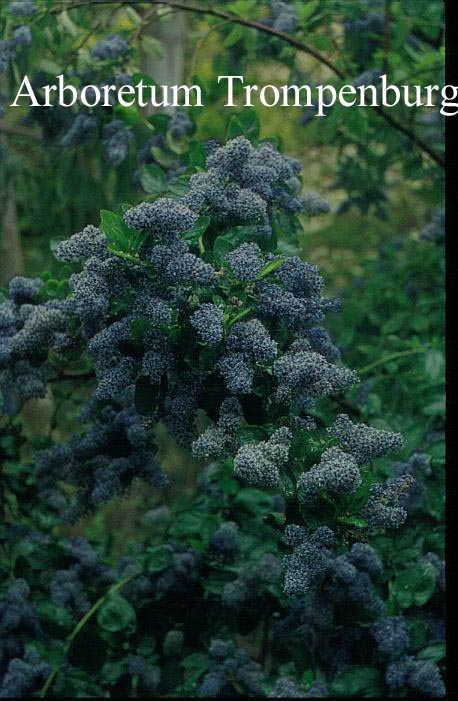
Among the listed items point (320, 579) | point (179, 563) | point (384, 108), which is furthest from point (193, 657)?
point (384, 108)

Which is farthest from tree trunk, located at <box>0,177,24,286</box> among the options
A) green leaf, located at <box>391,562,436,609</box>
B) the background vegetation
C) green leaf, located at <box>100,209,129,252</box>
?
green leaf, located at <box>100,209,129,252</box>

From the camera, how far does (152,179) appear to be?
194cm

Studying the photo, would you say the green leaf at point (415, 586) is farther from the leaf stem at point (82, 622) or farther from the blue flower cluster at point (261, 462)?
the blue flower cluster at point (261, 462)

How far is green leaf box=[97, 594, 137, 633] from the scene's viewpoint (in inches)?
83.4

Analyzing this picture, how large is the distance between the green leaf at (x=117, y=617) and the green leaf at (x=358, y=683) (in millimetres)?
498

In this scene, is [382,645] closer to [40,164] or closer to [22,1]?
[22,1]

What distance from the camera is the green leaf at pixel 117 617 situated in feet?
6.95

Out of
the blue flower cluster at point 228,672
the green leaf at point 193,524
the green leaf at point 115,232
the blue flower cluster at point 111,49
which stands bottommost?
the blue flower cluster at point 228,672

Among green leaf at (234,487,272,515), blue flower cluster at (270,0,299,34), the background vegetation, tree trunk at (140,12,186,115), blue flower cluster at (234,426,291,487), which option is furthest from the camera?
tree trunk at (140,12,186,115)

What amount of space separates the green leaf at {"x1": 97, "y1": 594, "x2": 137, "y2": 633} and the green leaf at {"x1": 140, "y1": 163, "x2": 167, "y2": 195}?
93cm

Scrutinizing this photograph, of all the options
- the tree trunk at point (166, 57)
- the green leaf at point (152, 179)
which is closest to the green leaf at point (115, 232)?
the green leaf at point (152, 179)

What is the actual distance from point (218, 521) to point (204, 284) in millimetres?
958

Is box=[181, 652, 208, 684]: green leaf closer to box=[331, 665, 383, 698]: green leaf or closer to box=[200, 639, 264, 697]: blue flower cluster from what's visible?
box=[200, 639, 264, 697]: blue flower cluster

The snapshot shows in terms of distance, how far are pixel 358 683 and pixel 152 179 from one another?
1092mm
